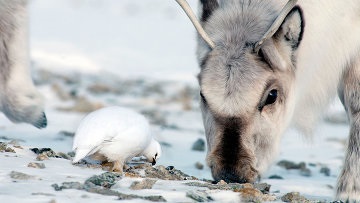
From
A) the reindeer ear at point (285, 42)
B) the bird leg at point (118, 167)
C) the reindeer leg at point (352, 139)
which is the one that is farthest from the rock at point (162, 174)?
the reindeer leg at point (352, 139)

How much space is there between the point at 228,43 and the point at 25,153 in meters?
1.47

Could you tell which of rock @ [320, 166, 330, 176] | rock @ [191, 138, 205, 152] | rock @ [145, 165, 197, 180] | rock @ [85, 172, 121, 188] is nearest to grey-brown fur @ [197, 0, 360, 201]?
rock @ [145, 165, 197, 180]

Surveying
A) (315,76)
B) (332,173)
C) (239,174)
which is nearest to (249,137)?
(239,174)

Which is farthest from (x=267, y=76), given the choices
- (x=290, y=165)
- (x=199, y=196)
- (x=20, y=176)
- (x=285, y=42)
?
(x=290, y=165)

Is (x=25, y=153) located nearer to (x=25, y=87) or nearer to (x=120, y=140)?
(x=120, y=140)

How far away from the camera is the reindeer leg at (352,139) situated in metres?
6.16

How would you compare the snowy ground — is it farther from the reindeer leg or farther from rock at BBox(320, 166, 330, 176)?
the reindeer leg

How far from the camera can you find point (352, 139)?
6.36 meters

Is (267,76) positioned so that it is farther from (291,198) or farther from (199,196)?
(199,196)

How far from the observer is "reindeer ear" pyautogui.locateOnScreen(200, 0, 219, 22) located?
6016mm

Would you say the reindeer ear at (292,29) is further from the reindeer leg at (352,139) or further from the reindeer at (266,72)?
the reindeer leg at (352,139)

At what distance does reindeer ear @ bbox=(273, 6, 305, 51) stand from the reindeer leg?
33.2 inches

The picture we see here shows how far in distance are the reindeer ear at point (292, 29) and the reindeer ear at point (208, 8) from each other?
1.80 feet

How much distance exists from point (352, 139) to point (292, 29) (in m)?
1.12
